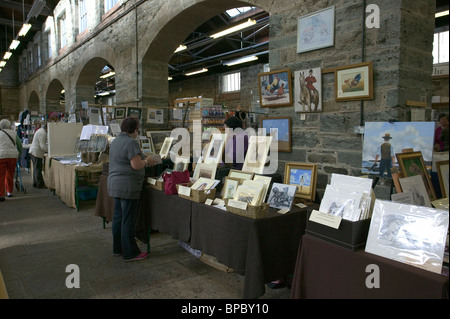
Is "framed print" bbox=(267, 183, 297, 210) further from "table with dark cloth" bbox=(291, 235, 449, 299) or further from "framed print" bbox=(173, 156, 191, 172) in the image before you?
"framed print" bbox=(173, 156, 191, 172)

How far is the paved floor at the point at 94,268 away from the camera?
269 centimetres

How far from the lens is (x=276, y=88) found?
372 centimetres

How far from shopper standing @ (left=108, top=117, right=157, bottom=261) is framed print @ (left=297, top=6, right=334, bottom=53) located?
194 cm

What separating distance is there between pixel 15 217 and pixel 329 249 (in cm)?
515

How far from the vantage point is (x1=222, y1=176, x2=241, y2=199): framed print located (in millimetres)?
2555

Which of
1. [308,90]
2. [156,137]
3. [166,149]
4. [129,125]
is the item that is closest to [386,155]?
[308,90]

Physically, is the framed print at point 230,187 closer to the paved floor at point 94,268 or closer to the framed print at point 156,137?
the paved floor at point 94,268

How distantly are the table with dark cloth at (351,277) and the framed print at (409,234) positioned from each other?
43 mm

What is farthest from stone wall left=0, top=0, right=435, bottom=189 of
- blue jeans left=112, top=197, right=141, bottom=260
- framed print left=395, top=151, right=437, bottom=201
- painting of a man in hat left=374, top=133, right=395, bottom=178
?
blue jeans left=112, top=197, right=141, bottom=260

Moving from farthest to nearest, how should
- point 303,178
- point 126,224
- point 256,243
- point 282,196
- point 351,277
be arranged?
point 126,224, point 303,178, point 282,196, point 256,243, point 351,277

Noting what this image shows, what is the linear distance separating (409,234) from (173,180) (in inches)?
80.9

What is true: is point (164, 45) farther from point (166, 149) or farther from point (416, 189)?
point (416, 189)

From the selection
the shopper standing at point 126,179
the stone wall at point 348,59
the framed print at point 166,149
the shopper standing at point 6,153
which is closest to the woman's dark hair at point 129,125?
the shopper standing at point 126,179
